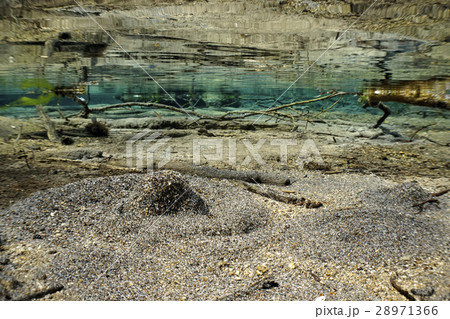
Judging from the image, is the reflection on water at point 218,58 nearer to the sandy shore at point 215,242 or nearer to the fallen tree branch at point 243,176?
the fallen tree branch at point 243,176

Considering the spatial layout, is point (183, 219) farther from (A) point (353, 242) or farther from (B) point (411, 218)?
(B) point (411, 218)

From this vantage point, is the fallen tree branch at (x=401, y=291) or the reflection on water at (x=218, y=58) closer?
the fallen tree branch at (x=401, y=291)

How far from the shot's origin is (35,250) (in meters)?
3.08

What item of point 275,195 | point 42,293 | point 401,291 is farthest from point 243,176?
point 42,293

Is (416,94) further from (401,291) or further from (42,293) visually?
(42,293)

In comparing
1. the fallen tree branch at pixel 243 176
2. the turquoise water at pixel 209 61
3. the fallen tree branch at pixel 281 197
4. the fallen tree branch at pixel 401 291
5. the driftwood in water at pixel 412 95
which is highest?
the turquoise water at pixel 209 61

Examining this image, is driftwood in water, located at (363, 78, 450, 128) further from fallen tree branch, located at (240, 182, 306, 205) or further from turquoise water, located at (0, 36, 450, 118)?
fallen tree branch, located at (240, 182, 306, 205)

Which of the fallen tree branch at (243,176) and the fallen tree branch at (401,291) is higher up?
the fallen tree branch at (243,176)

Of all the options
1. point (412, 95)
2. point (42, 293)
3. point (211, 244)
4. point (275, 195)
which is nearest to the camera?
point (42, 293)

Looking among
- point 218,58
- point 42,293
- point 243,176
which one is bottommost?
point 42,293
